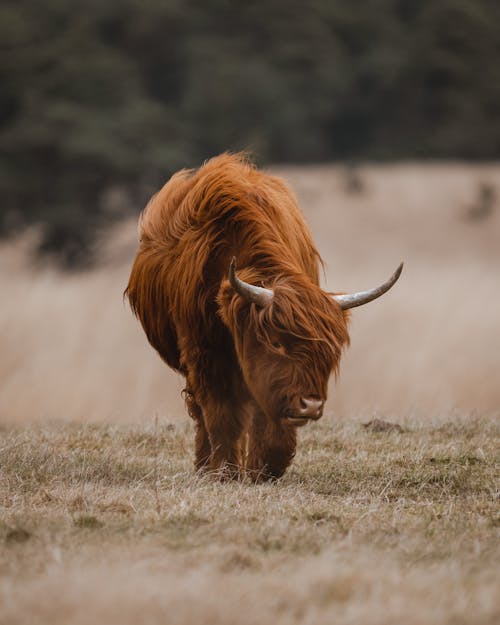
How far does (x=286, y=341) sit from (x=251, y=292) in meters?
0.29

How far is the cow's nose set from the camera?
16.8 ft

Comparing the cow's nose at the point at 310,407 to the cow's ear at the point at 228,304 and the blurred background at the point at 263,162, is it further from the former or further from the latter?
the blurred background at the point at 263,162

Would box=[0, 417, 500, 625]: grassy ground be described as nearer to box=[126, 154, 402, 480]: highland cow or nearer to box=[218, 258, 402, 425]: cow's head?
box=[126, 154, 402, 480]: highland cow

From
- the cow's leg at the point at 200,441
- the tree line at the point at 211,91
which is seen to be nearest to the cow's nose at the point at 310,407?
the cow's leg at the point at 200,441

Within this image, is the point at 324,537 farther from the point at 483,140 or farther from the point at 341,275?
the point at 483,140

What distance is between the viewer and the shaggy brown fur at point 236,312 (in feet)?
17.2

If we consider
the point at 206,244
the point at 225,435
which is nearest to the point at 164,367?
the point at 225,435

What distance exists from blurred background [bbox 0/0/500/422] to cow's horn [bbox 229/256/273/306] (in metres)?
2.50

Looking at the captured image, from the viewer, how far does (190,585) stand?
11.7 ft

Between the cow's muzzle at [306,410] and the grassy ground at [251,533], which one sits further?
the cow's muzzle at [306,410]

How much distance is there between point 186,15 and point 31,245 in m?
16.0

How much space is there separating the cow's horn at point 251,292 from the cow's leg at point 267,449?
71cm

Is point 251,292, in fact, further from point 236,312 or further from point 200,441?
point 200,441

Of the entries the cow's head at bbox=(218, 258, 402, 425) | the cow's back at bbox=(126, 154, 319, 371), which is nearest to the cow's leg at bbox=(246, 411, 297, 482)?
the cow's head at bbox=(218, 258, 402, 425)
